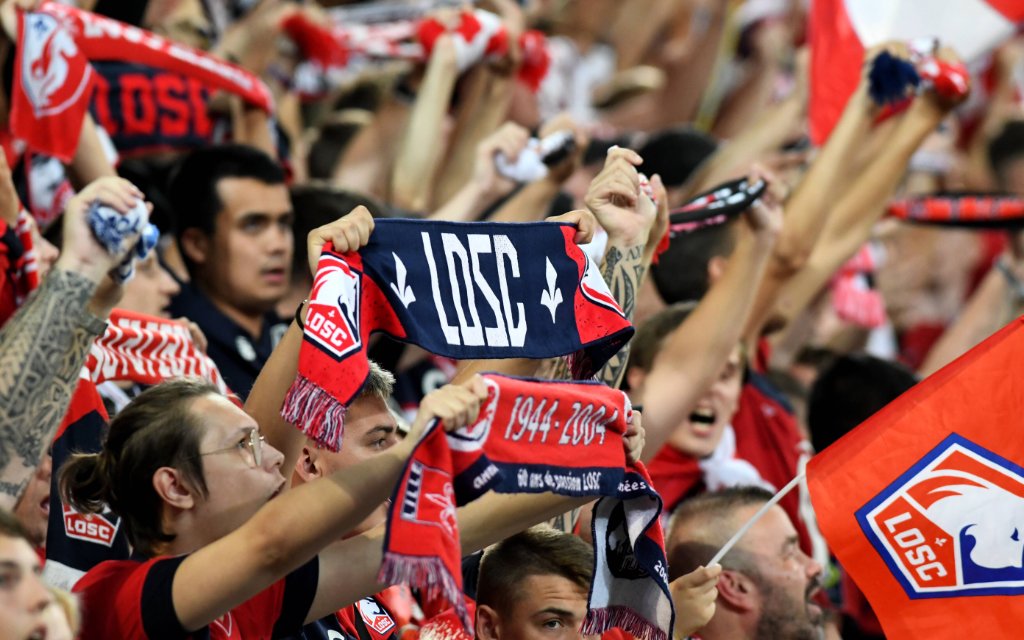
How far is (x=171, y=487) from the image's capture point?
288 centimetres

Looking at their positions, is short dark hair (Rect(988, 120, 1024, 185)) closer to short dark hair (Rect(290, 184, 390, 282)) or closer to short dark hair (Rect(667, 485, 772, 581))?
short dark hair (Rect(290, 184, 390, 282))

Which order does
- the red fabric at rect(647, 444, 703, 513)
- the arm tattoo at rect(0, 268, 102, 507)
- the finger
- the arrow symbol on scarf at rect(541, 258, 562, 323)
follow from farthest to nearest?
1. the red fabric at rect(647, 444, 703, 513)
2. the finger
3. the arrow symbol on scarf at rect(541, 258, 562, 323)
4. the arm tattoo at rect(0, 268, 102, 507)

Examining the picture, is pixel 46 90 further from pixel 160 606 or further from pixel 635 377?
pixel 160 606

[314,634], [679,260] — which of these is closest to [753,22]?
[679,260]

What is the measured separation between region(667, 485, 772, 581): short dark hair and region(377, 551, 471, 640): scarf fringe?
146cm

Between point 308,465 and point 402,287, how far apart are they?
61 centimetres

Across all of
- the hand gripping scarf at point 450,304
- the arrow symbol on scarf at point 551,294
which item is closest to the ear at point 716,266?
the hand gripping scarf at point 450,304

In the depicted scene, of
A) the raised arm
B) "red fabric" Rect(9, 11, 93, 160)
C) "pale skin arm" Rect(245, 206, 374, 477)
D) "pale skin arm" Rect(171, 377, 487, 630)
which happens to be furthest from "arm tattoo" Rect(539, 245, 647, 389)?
"red fabric" Rect(9, 11, 93, 160)

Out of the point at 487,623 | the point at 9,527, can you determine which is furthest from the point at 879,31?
the point at 9,527

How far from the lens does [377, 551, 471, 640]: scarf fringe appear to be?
7.95 feet

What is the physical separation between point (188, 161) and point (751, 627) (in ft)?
6.99

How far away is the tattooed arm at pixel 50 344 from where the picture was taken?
290 centimetres

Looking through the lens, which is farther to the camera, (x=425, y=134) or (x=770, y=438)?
(x=425, y=134)

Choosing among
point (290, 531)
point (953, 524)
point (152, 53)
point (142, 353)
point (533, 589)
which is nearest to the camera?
point (290, 531)
